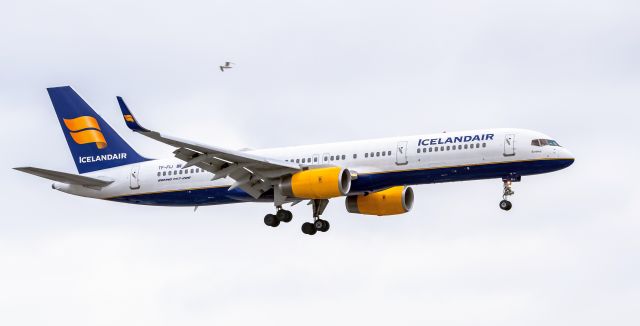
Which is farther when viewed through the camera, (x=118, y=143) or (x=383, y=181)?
(x=118, y=143)

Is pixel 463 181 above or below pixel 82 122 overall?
below

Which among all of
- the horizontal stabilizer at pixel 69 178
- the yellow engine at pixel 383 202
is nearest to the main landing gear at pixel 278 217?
the yellow engine at pixel 383 202

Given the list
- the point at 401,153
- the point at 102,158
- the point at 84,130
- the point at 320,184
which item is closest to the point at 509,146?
the point at 401,153

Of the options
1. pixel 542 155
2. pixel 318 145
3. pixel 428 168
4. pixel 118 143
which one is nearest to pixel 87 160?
Result: pixel 118 143

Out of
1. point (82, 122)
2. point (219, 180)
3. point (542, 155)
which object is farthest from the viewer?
point (82, 122)

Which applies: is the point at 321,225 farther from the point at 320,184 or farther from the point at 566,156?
the point at 566,156

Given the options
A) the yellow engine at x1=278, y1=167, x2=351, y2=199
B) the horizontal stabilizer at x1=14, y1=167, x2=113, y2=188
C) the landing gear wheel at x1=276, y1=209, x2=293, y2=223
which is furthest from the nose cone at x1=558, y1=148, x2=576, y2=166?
the horizontal stabilizer at x1=14, y1=167, x2=113, y2=188

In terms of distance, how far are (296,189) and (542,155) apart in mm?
11253

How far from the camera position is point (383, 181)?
67.9m

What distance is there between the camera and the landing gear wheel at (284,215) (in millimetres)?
71188

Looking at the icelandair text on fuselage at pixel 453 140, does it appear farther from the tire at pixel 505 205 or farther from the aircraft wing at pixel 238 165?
the aircraft wing at pixel 238 165

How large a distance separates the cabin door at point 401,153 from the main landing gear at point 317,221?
6221mm

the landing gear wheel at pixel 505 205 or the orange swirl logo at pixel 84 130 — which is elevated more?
the orange swirl logo at pixel 84 130

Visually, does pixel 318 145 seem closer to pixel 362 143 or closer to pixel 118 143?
pixel 362 143
